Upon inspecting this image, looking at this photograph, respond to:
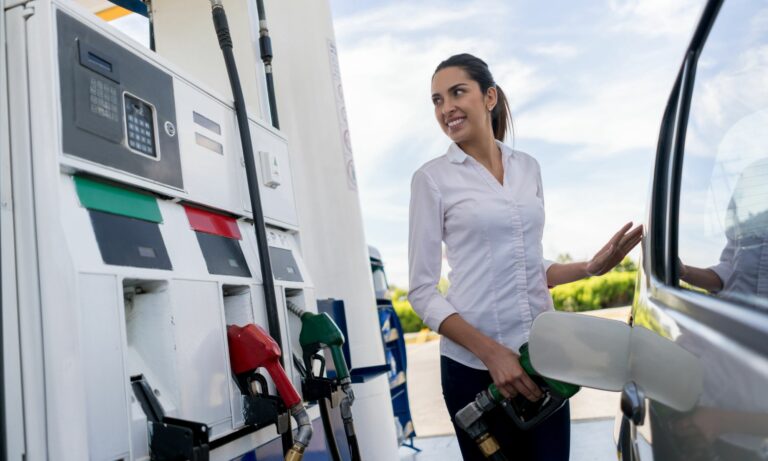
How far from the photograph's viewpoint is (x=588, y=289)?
59.5 feet

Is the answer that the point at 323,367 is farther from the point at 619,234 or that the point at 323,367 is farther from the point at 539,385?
the point at 619,234

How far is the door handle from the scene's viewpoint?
42.3 inches

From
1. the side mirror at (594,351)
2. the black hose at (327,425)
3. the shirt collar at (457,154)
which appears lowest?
the black hose at (327,425)

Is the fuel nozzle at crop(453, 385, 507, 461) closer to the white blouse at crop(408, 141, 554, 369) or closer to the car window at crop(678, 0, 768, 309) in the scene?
the white blouse at crop(408, 141, 554, 369)

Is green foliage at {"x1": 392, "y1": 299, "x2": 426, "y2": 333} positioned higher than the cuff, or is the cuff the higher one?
green foliage at {"x1": 392, "y1": 299, "x2": 426, "y2": 333}

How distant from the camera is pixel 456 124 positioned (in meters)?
2.13

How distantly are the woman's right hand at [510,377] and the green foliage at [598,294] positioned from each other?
55.0ft

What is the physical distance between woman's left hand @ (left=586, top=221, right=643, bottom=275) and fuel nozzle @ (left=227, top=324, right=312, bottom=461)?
3.08 feet

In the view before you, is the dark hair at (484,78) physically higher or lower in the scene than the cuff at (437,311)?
higher

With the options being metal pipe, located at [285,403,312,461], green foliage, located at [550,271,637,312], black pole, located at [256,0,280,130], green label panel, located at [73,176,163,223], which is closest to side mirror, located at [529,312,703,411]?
metal pipe, located at [285,403,312,461]

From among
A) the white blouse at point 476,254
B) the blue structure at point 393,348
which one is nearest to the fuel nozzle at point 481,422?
the white blouse at point 476,254

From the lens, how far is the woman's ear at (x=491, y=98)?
2.21 metres

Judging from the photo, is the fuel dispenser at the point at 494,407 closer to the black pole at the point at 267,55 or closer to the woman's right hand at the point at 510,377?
the woman's right hand at the point at 510,377

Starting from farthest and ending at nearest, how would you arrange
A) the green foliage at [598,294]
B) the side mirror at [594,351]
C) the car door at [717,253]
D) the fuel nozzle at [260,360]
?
the green foliage at [598,294] → the fuel nozzle at [260,360] → the side mirror at [594,351] → the car door at [717,253]
